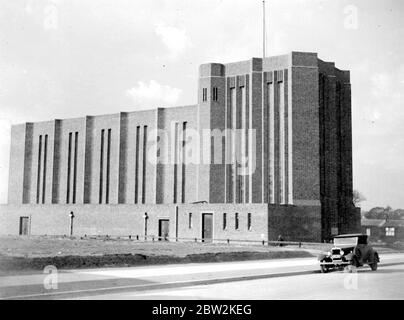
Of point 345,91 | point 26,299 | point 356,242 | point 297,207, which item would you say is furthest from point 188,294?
point 345,91

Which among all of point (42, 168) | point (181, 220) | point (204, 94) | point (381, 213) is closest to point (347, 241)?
point (181, 220)

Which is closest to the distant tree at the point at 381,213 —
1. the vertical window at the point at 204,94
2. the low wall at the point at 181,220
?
the low wall at the point at 181,220

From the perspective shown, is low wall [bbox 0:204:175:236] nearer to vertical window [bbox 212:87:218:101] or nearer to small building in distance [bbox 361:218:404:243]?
vertical window [bbox 212:87:218:101]

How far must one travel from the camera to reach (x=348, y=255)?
73.4 feet

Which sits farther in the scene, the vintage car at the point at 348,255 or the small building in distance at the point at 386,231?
the small building in distance at the point at 386,231

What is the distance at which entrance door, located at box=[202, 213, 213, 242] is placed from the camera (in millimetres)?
51188

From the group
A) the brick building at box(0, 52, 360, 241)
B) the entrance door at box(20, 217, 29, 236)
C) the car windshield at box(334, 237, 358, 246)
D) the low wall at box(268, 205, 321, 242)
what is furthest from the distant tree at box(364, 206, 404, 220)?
the car windshield at box(334, 237, 358, 246)

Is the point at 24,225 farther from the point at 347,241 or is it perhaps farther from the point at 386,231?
the point at 386,231

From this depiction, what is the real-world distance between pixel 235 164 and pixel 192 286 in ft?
128

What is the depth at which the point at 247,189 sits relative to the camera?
5531 centimetres

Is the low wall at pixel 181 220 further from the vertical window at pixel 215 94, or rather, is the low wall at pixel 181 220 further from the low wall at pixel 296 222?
the vertical window at pixel 215 94

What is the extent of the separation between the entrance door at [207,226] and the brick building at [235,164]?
0.09 meters

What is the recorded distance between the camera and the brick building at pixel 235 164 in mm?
52156

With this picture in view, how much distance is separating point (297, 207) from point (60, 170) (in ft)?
115
